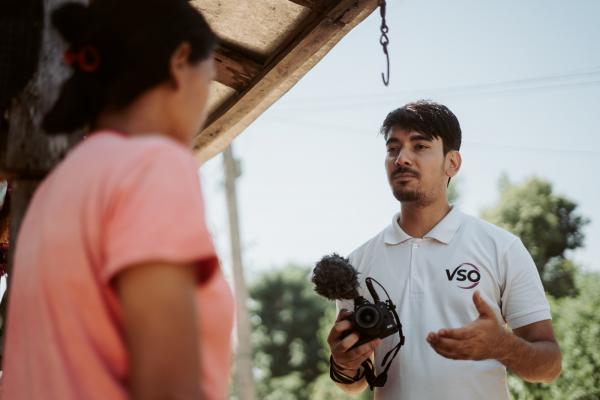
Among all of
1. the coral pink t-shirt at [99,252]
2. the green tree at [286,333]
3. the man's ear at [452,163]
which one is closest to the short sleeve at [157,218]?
the coral pink t-shirt at [99,252]

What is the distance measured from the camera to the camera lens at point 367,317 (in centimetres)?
245

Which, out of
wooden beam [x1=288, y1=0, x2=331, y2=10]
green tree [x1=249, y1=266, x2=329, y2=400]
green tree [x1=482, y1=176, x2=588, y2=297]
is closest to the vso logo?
wooden beam [x1=288, y1=0, x2=331, y2=10]

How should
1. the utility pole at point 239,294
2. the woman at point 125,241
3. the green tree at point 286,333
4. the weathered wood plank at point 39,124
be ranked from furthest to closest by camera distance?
the green tree at point 286,333 → the utility pole at point 239,294 → the weathered wood plank at point 39,124 → the woman at point 125,241

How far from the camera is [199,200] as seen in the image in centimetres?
103

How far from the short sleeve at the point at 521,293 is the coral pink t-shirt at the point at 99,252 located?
1789 millimetres

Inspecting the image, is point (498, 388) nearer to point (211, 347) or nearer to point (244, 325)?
point (211, 347)

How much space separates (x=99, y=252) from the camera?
1.01 m

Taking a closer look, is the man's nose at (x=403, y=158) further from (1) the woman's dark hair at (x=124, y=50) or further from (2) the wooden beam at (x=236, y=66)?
(1) the woman's dark hair at (x=124, y=50)

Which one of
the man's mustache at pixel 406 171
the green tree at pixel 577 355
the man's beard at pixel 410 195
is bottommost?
the green tree at pixel 577 355

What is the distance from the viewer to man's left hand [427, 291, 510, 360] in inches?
85.8

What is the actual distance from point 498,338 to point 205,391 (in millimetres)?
1474

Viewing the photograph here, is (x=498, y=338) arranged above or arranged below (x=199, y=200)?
below

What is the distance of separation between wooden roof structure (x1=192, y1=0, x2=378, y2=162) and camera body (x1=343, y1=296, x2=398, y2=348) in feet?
3.59

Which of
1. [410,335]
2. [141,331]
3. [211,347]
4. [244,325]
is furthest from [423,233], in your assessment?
[244,325]
